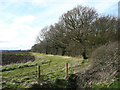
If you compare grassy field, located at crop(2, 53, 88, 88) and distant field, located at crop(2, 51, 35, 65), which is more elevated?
distant field, located at crop(2, 51, 35, 65)

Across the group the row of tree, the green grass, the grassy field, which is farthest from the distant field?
the green grass

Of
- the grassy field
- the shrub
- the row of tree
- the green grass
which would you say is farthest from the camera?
the row of tree

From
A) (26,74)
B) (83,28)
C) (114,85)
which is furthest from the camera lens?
(83,28)

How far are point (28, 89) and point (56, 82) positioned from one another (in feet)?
6.83

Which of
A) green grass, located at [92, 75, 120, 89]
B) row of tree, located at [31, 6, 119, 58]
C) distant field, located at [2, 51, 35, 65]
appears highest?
row of tree, located at [31, 6, 119, 58]

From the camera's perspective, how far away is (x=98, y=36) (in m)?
15.2

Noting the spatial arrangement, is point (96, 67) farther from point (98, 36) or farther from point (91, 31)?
point (91, 31)

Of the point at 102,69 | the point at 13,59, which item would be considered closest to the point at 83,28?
the point at 102,69

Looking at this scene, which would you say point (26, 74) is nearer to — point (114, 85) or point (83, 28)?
point (114, 85)

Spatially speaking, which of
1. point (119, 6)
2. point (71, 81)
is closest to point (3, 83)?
point (71, 81)

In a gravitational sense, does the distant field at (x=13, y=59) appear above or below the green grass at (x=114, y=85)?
above

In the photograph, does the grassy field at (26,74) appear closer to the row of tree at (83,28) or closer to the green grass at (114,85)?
the green grass at (114,85)

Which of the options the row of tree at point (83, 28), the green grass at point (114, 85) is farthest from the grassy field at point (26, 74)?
the row of tree at point (83, 28)

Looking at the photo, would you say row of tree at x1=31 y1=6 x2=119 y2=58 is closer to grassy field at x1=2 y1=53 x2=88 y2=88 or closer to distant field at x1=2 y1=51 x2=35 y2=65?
grassy field at x1=2 y1=53 x2=88 y2=88
